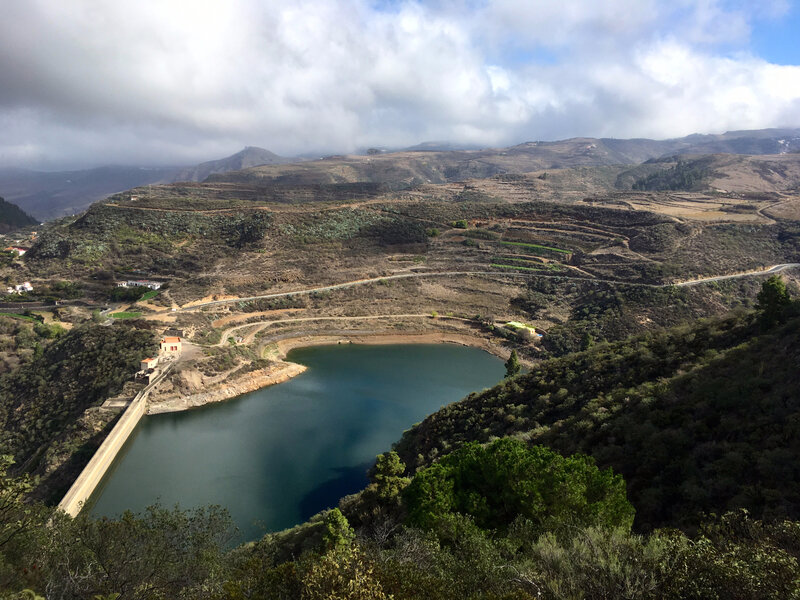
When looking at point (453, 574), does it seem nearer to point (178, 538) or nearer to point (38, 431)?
point (178, 538)

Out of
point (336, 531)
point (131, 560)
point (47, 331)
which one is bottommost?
point (47, 331)

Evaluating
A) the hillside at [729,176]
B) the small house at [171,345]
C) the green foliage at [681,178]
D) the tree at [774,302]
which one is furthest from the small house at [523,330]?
the green foliage at [681,178]

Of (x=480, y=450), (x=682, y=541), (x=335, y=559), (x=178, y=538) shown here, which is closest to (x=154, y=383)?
(x=178, y=538)

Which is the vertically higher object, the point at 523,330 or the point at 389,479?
the point at 389,479

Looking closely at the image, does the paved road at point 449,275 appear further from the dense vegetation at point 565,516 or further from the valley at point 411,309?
the dense vegetation at point 565,516

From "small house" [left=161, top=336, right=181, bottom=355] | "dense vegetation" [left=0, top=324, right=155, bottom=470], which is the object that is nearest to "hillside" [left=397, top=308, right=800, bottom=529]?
"small house" [left=161, top=336, right=181, bottom=355]

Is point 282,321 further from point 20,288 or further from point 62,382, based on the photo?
point 20,288

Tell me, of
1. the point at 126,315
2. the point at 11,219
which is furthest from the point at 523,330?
the point at 11,219
